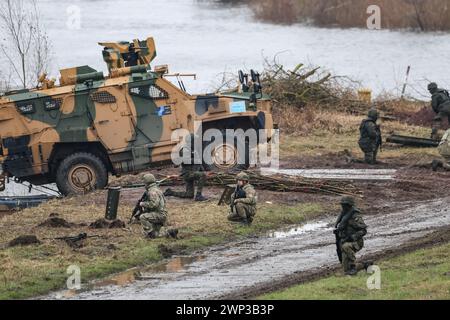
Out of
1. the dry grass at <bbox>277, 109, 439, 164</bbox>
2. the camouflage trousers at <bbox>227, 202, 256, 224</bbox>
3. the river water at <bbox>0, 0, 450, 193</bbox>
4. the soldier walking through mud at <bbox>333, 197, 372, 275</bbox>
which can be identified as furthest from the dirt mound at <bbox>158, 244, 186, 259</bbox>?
the river water at <bbox>0, 0, 450, 193</bbox>

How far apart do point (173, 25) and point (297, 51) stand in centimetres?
1365

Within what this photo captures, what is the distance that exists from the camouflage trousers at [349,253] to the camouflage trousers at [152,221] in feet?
13.0

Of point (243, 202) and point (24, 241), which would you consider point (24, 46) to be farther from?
point (24, 241)

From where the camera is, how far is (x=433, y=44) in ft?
178

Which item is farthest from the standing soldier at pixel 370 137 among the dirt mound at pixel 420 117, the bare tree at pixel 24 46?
the bare tree at pixel 24 46

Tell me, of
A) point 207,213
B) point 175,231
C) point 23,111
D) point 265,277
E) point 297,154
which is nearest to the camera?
point 265,277

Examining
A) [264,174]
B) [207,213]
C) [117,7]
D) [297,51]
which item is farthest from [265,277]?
[117,7]

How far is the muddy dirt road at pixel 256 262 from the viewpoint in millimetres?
14984

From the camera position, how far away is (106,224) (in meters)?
19.1

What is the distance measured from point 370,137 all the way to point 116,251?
29.3 feet

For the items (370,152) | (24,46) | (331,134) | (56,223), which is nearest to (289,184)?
(370,152)

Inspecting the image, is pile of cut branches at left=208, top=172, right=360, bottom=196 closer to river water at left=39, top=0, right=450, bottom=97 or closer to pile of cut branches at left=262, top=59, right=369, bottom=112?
→ pile of cut branches at left=262, top=59, right=369, bottom=112

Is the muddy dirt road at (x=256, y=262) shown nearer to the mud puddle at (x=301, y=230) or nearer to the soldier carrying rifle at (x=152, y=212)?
the mud puddle at (x=301, y=230)
